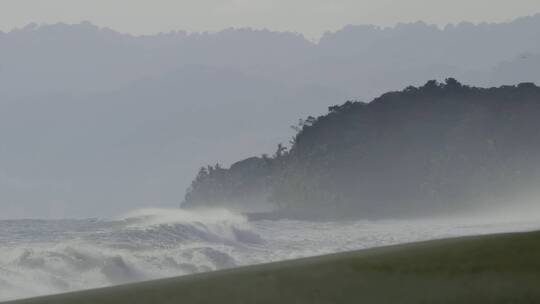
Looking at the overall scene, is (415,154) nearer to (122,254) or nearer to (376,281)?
(122,254)

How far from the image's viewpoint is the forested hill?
79250 mm

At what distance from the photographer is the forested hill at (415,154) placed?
7925 centimetres

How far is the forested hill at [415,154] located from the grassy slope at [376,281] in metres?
74.1

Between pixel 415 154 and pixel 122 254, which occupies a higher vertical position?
pixel 415 154

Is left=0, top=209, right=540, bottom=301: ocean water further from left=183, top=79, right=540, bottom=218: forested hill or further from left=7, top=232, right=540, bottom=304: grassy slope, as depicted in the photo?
left=183, top=79, right=540, bottom=218: forested hill

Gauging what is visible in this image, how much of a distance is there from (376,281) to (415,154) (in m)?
82.1

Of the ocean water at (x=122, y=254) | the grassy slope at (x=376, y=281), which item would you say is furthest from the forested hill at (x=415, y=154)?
the grassy slope at (x=376, y=281)

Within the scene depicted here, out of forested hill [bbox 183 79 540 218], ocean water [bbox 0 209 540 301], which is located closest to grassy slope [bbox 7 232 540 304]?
ocean water [bbox 0 209 540 301]

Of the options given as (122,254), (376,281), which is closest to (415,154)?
(122,254)

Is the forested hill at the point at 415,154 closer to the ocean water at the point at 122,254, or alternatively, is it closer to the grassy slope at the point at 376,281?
the ocean water at the point at 122,254

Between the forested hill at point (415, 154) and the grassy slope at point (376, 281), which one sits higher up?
the forested hill at point (415, 154)

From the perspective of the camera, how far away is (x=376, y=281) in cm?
241

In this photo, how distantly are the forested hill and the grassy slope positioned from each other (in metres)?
74.1

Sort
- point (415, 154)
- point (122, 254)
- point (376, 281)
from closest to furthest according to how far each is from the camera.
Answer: point (376, 281)
point (122, 254)
point (415, 154)
